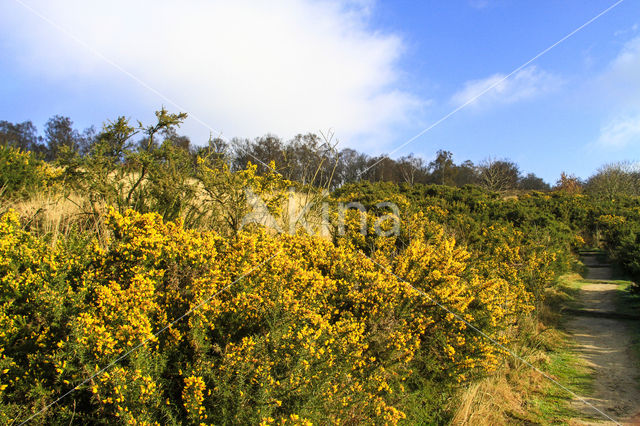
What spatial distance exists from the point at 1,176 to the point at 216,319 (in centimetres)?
571

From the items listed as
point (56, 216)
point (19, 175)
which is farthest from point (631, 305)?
point (19, 175)

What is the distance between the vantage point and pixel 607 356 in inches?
241

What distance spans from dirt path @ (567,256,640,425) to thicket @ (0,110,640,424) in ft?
4.24

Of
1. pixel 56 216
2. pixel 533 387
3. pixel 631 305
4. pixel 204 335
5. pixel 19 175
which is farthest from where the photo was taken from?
pixel 631 305

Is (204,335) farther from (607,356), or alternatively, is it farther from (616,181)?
(616,181)

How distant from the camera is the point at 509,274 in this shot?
23.6 ft

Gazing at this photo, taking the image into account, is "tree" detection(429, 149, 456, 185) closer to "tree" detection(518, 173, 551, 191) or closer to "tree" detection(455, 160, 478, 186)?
"tree" detection(455, 160, 478, 186)

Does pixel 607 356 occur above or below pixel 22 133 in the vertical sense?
below

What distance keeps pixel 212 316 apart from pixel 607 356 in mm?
6388

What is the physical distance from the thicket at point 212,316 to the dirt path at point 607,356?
1.29m

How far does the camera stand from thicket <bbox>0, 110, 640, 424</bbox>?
7.16 ft

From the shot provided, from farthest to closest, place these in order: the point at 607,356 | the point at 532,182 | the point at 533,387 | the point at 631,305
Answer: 1. the point at 532,182
2. the point at 631,305
3. the point at 607,356
4. the point at 533,387

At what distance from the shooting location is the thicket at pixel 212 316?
2182 millimetres

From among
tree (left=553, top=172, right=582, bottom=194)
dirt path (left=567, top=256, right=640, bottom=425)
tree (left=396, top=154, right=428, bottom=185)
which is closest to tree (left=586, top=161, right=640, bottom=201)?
tree (left=553, top=172, right=582, bottom=194)
